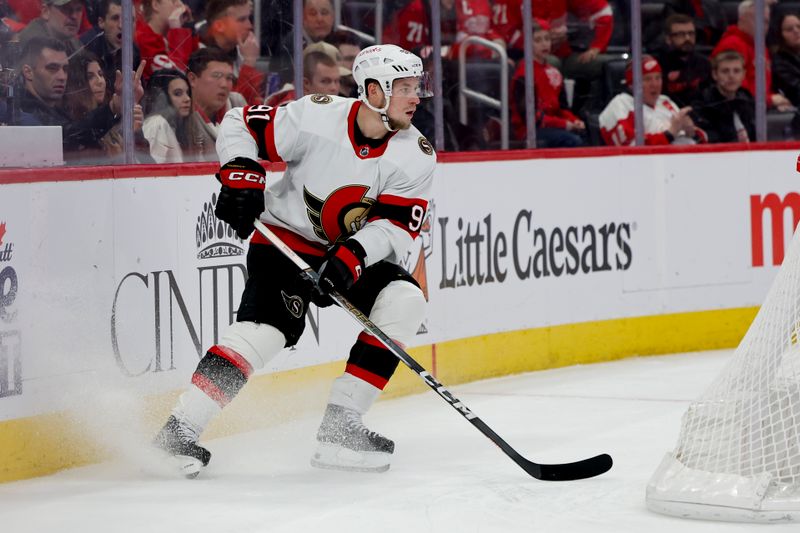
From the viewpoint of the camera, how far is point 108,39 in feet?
13.3

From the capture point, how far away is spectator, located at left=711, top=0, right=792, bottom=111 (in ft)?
20.7

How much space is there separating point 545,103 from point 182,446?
277cm

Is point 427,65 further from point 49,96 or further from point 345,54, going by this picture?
point 49,96

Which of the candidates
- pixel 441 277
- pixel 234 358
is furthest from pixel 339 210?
pixel 441 277

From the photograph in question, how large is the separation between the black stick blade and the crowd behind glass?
4.93ft

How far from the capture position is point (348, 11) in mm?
4992

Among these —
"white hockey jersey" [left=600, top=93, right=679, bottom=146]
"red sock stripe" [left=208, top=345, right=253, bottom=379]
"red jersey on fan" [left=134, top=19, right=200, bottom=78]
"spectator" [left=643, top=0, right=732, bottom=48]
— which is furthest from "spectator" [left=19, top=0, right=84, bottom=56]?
"spectator" [left=643, top=0, right=732, bottom=48]

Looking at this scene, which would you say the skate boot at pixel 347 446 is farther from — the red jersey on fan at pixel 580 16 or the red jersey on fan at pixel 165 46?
the red jersey on fan at pixel 580 16

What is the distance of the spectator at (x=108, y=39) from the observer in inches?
159

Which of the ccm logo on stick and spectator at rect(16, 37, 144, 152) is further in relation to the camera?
spectator at rect(16, 37, 144, 152)

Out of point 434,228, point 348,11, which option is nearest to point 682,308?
point 434,228

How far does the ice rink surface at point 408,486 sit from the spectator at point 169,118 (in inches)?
34.4

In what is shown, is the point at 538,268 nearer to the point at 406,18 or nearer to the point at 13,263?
the point at 406,18

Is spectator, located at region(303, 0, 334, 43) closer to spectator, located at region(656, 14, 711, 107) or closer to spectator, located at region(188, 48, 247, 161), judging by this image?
spectator, located at region(188, 48, 247, 161)
